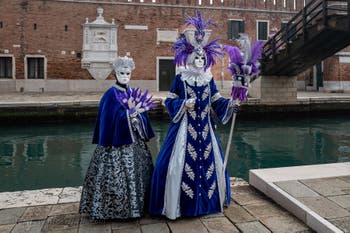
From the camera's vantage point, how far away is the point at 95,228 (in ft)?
9.16

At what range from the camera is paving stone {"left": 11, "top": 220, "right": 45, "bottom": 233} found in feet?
8.87

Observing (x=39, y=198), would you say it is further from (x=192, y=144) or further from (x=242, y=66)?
(x=242, y=66)

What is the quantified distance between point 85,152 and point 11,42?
450 inches

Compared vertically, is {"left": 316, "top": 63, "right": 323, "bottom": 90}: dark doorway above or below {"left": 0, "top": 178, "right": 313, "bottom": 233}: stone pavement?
above

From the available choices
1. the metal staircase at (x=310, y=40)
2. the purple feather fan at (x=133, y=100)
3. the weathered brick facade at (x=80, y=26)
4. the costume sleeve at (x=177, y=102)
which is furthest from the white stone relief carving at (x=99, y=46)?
the purple feather fan at (x=133, y=100)

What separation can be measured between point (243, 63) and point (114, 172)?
1.43 metres

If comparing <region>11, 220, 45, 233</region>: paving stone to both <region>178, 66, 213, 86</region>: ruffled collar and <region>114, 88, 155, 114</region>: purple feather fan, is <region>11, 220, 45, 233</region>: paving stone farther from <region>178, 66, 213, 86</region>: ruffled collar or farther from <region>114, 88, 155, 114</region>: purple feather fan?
<region>178, 66, 213, 86</region>: ruffled collar

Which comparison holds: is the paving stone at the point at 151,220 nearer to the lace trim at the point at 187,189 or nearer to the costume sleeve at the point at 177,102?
the lace trim at the point at 187,189

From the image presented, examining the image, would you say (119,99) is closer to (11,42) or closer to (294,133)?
(294,133)

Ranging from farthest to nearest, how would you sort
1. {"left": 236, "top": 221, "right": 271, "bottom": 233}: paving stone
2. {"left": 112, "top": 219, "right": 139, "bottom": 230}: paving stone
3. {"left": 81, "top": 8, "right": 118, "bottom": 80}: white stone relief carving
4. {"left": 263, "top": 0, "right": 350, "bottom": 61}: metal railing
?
1. {"left": 81, "top": 8, "right": 118, "bottom": 80}: white stone relief carving
2. {"left": 263, "top": 0, "right": 350, "bottom": 61}: metal railing
3. {"left": 112, "top": 219, "right": 139, "bottom": 230}: paving stone
4. {"left": 236, "top": 221, "right": 271, "bottom": 233}: paving stone

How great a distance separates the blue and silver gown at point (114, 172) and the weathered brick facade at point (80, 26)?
15442 millimetres

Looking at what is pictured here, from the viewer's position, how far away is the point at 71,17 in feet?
58.0

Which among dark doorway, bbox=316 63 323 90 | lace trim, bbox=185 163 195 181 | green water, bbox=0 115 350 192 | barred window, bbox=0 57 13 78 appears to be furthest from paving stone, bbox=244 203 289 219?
dark doorway, bbox=316 63 323 90

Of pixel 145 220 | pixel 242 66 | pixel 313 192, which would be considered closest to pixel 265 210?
pixel 313 192
